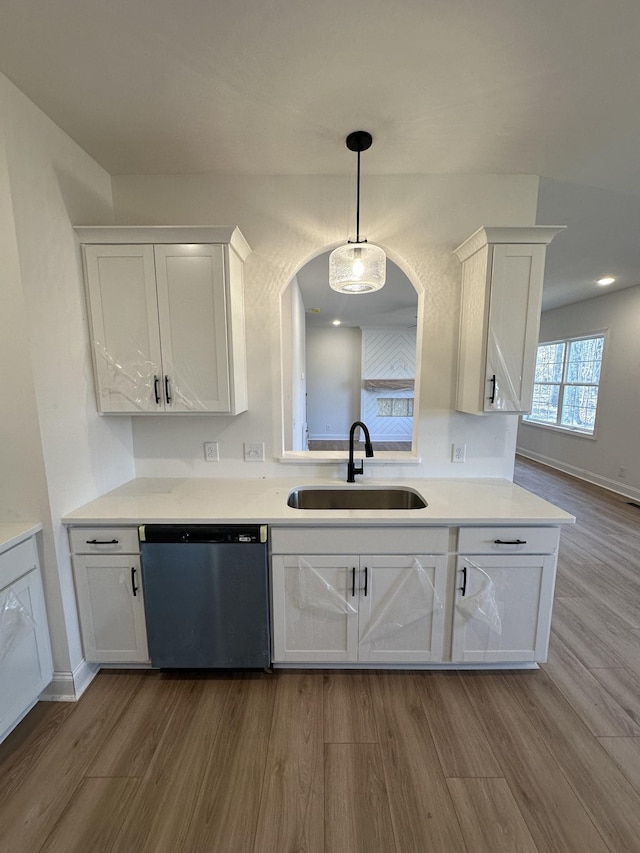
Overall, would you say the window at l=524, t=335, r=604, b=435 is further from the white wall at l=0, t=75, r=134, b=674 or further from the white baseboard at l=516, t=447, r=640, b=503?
the white wall at l=0, t=75, r=134, b=674

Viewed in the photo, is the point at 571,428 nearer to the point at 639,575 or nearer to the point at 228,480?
the point at 639,575

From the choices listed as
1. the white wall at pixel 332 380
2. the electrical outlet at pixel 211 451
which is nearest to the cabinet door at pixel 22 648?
the electrical outlet at pixel 211 451

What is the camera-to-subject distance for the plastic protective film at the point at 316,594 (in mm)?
1632

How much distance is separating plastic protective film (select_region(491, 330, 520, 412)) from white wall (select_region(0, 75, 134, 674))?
2.16 m

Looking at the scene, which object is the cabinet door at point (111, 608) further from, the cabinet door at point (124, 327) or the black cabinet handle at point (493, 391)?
the black cabinet handle at point (493, 391)

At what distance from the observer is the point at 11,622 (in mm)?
1385

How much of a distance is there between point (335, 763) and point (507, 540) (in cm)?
119

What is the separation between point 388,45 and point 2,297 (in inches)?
69.5

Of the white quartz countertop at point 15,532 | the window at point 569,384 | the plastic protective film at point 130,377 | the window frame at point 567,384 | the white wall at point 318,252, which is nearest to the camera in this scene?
the white quartz countertop at point 15,532

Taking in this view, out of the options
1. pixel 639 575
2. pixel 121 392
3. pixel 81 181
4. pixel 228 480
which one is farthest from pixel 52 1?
pixel 639 575

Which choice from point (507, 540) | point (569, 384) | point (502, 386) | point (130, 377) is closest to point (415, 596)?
point (507, 540)

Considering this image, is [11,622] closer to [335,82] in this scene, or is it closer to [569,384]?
[335,82]

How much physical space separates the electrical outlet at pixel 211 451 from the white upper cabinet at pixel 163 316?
1.24 ft

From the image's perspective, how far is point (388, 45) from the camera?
1200 millimetres
